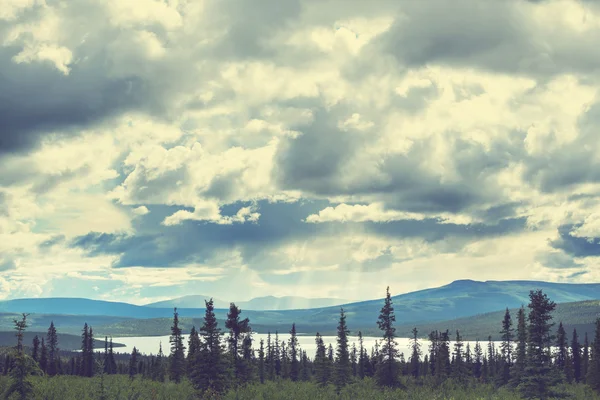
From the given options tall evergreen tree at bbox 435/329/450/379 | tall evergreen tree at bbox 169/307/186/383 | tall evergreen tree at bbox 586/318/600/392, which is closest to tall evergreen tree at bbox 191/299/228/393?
tall evergreen tree at bbox 169/307/186/383

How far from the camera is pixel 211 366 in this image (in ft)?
195

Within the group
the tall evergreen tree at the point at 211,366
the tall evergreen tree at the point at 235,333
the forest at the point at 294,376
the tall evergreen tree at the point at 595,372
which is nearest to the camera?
the forest at the point at 294,376

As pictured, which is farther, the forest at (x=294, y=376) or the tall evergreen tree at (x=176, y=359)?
the tall evergreen tree at (x=176, y=359)

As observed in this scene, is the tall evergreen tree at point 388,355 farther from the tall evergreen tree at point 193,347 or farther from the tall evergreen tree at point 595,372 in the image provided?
the tall evergreen tree at point 595,372

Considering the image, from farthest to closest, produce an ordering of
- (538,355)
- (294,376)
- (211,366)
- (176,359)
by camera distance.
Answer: (294,376), (176,359), (211,366), (538,355)

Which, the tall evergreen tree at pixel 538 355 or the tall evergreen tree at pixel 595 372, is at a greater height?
the tall evergreen tree at pixel 538 355

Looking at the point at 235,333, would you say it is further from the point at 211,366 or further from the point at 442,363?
the point at 442,363

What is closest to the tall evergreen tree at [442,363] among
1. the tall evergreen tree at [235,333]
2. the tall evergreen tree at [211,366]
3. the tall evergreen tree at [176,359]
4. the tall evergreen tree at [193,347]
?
the tall evergreen tree at [176,359]

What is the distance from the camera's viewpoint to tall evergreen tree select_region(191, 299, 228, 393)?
5897 centimetres

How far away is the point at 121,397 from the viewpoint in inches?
2016

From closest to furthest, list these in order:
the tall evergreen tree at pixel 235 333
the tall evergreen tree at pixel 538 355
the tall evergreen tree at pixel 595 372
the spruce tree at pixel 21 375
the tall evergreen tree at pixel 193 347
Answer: the spruce tree at pixel 21 375, the tall evergreen tree at pixel 538 355, the tall evergreen tree at pixel 193 347, the tall evergreen tree at pixel 235 333, the tall evergreen tree at pixel 595 372

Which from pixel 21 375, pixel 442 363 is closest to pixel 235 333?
pixel 21 375

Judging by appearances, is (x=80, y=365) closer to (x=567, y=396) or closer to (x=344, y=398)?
(x=344, y=398)

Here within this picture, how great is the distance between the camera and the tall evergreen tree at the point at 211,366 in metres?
59.0
